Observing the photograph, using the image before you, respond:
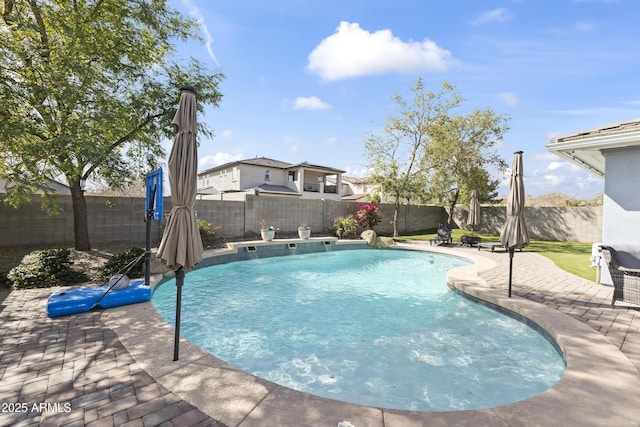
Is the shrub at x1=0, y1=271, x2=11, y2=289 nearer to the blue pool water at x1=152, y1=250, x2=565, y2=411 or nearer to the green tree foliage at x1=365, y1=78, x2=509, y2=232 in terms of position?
the blue pool water at x1=152, y1=250, x2=565, y2=411

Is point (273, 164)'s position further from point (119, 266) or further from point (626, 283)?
point (626, 283)

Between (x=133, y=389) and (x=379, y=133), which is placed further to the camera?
(x=379, y=133)

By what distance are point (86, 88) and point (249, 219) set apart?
8.34 meters

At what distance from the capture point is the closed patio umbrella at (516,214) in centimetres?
592

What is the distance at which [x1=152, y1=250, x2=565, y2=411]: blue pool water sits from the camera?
11.5ft

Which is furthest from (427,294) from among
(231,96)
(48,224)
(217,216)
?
(48,224)

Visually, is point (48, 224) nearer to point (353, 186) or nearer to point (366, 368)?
point (366, 368)

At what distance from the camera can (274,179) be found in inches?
1146

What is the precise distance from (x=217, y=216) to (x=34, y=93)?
7.73 m

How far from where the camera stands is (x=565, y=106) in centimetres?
1318

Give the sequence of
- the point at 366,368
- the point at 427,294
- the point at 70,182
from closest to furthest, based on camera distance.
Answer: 1. the point at 366,368
2. the point at 427,294
3. the point at 70,182

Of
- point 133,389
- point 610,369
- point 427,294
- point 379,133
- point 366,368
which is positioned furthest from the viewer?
point 379,133

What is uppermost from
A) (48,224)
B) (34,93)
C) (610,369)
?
(34,93)

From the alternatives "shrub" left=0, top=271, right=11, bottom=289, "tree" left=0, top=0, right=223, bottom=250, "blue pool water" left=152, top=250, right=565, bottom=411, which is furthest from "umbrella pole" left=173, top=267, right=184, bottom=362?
"shrub" left=0, top=271, right=11, bottom=289
